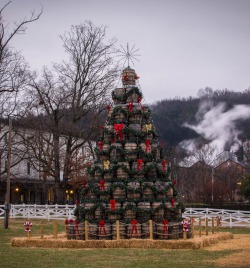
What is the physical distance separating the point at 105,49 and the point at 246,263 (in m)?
33.0

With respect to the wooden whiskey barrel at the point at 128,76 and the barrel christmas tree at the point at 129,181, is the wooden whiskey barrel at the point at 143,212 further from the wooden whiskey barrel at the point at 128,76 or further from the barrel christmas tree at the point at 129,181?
the wooden whiskey barrel at the point at 128,76

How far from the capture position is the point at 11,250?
1933cm

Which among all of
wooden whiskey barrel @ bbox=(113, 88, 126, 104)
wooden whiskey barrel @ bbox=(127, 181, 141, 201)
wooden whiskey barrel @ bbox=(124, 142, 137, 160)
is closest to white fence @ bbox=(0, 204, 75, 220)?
wooden whiskey barrel @ bbox=(113, 88, 126, 104)

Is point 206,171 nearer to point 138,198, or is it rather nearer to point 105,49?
point 105,49

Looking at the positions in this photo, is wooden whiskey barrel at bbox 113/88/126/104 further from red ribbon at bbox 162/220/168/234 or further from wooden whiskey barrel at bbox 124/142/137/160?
red ribbon at bbox 162/220/168/234

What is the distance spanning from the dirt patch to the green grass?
0.34 metres

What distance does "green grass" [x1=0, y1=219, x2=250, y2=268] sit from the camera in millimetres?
14992

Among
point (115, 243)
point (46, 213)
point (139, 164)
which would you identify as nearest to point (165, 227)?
point (115, 243)

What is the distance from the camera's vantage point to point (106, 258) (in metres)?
16.5

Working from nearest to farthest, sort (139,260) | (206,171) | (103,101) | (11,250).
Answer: (139,260), (11,250), (103,101), (206,171)

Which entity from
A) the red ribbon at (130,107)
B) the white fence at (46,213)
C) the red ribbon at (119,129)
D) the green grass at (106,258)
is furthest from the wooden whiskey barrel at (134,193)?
the white fence at (46,213)

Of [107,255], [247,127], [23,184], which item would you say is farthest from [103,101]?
[247,127]

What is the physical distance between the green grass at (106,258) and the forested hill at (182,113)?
343 feet

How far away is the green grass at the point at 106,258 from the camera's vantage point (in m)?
15.0
